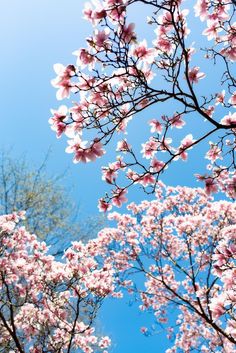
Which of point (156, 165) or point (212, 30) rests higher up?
point (212, 30)

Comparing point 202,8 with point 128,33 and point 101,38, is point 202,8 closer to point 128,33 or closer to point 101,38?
point 128,33

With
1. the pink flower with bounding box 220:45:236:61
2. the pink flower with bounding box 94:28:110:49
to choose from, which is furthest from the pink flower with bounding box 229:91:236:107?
the pink flower with bounding box 94:28:110:49

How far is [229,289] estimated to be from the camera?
347 cm

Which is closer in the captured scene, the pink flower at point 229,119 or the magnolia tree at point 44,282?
the pink flower at point 229,119

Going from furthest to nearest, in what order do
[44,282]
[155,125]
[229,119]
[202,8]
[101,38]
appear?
[44,282] < [155,125] < [202,8] < [229,119] < [101,38]

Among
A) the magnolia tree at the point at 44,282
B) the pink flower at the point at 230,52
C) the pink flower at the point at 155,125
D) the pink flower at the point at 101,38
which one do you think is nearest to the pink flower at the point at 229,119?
the pink flower at the point at 230,52

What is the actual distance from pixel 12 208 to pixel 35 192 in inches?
40.3

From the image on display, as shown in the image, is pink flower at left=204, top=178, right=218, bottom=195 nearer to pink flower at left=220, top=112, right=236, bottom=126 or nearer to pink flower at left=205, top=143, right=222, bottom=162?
pink flower at left=205, top=143, right=222, bottom=162

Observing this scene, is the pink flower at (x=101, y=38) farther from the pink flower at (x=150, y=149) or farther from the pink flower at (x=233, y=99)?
the pink flower at (x=233, y=99)

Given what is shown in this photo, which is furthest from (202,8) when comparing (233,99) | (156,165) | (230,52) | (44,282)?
(44,282)

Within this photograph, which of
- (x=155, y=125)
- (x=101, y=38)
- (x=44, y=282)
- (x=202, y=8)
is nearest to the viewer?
(x=101, y=38)

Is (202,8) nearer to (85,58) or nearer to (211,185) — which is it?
(85,58)

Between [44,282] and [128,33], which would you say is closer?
[128,33]

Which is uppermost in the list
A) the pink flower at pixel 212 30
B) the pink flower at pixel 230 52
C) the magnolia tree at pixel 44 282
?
the pink flower at pixel 212 30
